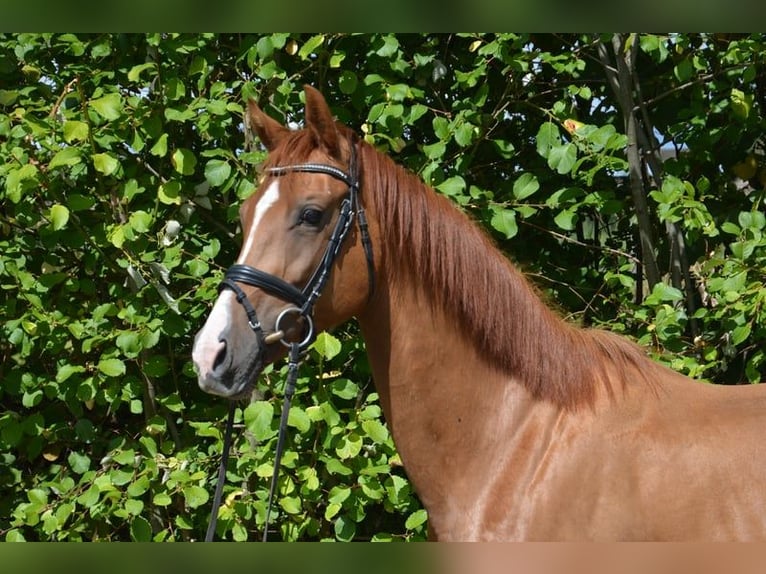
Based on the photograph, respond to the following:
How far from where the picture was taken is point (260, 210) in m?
2.14

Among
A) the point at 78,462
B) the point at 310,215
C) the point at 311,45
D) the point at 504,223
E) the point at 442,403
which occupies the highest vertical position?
the point at 311,45

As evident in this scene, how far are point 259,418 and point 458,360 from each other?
1.08m

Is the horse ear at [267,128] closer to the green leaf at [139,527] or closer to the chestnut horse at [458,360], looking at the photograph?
the chestnut horse at [458,360]

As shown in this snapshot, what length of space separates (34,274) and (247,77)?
53.9 inches

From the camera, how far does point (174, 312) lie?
3426mm

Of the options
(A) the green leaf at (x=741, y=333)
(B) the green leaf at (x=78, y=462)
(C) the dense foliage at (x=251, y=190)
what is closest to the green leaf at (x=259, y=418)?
(C) the dense foliage at (x=251, y=190)

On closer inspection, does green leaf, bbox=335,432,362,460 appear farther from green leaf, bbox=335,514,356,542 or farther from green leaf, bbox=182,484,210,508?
green leaf, bbox=182,484,210,508

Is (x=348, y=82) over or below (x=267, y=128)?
over

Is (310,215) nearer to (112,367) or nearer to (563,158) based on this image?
(563,158)

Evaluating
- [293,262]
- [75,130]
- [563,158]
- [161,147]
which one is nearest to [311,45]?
[161,147]
